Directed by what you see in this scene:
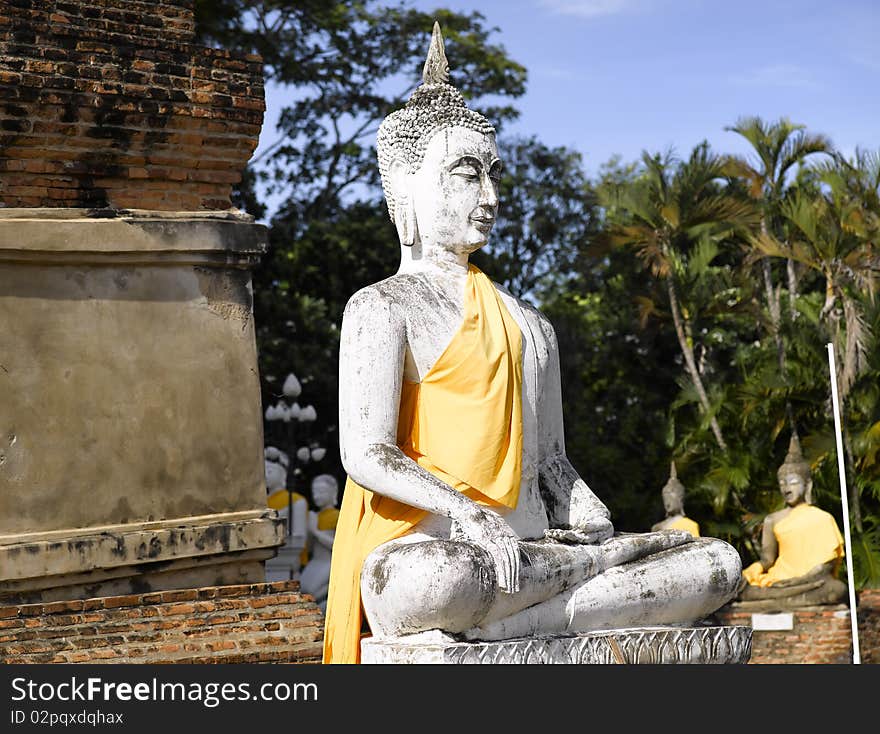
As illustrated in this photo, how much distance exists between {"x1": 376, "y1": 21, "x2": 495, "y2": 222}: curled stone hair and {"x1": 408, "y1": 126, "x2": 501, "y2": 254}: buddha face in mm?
33

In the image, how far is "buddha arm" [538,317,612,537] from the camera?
4570 mm

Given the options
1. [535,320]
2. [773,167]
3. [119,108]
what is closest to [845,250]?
[773,167]

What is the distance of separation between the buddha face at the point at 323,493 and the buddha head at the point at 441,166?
10395mm

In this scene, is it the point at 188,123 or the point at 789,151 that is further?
Answer: the point at 789,151

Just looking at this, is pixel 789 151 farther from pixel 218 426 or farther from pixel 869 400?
pixel 218 426

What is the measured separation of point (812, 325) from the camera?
17.0 metres

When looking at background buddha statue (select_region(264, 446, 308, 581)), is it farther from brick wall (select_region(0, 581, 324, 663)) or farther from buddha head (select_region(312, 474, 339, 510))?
brick wall (select_region(0, 581, 324, 663))

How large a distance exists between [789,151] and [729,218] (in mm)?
1111

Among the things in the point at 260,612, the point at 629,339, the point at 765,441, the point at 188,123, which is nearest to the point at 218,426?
the point at 260,612

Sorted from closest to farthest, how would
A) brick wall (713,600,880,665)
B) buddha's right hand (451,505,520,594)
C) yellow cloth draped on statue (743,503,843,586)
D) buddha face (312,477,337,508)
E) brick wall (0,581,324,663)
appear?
buddha's right hand (451,505,520,594) → brick wall (0,581,324,663) → brick wall (713,600,880,665) → yellow cloth draped on statue (743,503,843,586) → buddha face (312,477,337,508)

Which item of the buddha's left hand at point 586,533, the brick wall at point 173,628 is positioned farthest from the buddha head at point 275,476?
the buddha's left hand at point 586,533

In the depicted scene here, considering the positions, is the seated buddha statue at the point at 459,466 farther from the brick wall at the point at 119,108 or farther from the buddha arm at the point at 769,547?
the buddha arm at the point at 769,547

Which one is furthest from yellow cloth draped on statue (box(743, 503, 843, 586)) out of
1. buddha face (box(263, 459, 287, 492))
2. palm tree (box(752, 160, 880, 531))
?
buddha face (box(263, 459, 287, 492))

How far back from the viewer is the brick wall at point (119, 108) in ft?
23.2
